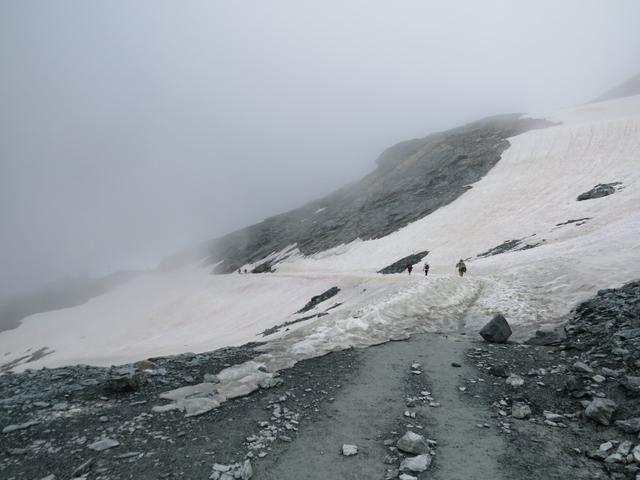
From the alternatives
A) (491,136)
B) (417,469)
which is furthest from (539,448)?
(491,136)

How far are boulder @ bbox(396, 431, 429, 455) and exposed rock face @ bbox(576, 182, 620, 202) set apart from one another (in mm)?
37284

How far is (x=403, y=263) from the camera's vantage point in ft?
130

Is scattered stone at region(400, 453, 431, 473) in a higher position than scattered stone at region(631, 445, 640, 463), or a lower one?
higher

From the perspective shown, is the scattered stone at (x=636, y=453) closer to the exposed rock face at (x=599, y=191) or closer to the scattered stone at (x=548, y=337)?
the scattered stone at (x=548, y=337)

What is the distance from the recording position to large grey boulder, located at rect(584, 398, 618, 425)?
759cm

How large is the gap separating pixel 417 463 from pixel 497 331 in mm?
8683

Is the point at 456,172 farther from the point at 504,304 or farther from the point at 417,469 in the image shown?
the point at 417,469

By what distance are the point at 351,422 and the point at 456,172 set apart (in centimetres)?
5900

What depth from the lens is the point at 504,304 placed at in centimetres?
1736

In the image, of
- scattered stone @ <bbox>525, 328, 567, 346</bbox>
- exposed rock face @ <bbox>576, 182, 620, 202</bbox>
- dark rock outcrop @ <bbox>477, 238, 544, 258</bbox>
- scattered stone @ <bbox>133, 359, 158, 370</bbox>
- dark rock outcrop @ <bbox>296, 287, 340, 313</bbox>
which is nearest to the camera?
scattered stone @ <bbox>133, 359, 158, 370</bbox>

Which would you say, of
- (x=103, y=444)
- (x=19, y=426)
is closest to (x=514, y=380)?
(x=103, y=444)

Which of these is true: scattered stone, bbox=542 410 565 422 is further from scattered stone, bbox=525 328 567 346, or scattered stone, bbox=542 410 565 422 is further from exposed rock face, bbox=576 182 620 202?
exposed rock face, bbox=576 182 620 202

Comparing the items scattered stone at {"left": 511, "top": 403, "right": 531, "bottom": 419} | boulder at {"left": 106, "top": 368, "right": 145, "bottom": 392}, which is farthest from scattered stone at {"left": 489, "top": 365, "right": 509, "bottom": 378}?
boulder at {"left": 106, "top": 368, "right": 145, "bottom": 392}

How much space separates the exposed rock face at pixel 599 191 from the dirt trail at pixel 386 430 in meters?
32.5
